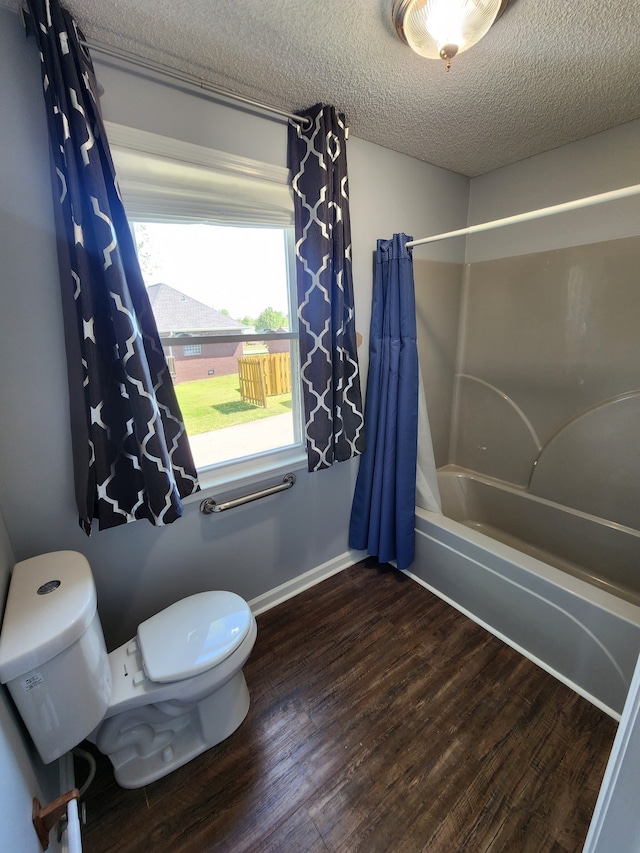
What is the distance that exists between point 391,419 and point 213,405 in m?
0.92

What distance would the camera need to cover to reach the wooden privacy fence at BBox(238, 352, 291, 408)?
5.19 ft

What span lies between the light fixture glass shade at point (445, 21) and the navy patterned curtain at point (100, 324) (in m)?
0.94

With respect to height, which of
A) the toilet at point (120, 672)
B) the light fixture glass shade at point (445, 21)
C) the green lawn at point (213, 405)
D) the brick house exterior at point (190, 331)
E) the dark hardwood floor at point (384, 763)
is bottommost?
the dark hardwood floor at point (384, 763)

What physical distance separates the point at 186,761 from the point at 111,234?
176 cm

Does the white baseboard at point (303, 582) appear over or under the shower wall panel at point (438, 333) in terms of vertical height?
under

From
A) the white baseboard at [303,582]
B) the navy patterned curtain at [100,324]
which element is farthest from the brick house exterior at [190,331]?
the white baseboard at [303,582]

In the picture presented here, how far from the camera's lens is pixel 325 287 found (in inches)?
60.4

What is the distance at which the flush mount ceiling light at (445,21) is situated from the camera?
920 mm

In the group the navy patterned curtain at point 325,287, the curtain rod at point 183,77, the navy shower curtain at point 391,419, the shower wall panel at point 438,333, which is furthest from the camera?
the shower wall panel at point 438,333

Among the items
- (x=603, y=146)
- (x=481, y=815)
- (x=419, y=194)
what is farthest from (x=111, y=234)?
(x=603, y=146)

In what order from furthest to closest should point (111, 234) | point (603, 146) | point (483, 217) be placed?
point (483, 217), point (603, 146), point (111, 234)

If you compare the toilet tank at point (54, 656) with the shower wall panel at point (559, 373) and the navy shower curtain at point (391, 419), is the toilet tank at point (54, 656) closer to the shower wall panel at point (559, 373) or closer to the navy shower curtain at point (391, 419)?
the navy shower curtain at point (391, 419)

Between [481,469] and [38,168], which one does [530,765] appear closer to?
[481,469]

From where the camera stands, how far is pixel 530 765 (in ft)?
3.77
